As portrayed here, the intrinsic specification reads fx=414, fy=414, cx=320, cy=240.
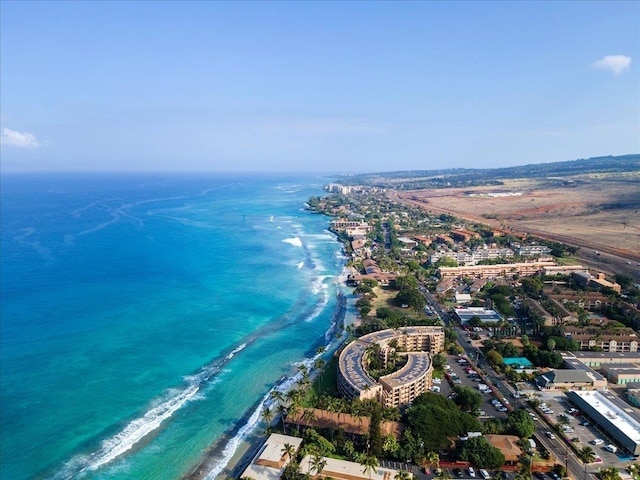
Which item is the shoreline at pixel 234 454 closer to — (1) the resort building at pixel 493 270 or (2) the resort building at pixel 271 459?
(2) the resort building at pixel 271 459

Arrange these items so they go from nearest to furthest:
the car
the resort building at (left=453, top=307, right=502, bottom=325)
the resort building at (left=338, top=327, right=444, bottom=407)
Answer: the car < the resort building at (left=338, top=327, right=444, bottom=407) < the resort building at (left=453, top=307, right=502, bottom=325)

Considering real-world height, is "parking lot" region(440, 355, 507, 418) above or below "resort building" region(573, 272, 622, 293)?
below

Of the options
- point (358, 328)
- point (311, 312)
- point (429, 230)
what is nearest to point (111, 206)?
point (429, 230)

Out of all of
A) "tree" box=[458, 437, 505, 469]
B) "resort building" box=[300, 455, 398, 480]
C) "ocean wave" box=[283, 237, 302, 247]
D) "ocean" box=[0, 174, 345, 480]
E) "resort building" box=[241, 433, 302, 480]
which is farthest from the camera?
"ocean wave" box=[283, 237, 302, 247]

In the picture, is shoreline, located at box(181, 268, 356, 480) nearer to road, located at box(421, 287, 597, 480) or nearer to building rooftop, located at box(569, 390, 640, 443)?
road, located at box(421, 287, 597, 480)

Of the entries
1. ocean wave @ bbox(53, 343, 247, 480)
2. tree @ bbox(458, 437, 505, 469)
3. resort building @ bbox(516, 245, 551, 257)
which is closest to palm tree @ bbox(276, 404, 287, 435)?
ocean wave @ bbox(53, 343, 247, 480)

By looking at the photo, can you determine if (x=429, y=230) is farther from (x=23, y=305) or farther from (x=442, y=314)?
(x=23, y=305)
